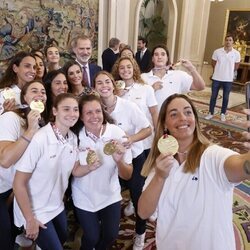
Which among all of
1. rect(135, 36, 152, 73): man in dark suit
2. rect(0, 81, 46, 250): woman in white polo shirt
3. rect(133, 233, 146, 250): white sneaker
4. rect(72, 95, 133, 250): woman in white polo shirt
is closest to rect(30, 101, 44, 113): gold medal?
rect(0, 81, 46, 250): woman in white polo shirt

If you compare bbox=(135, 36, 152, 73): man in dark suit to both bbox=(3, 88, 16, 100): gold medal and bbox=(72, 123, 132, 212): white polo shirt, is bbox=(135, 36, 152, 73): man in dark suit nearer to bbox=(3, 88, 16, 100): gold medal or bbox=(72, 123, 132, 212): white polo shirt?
bbox=(3, 88, 16, 100): gold medal

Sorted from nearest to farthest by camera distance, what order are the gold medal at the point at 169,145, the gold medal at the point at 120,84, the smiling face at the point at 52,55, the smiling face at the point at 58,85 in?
the gold medal at the point at 169,145 → the smiling face at the point at 58,85 → the gold medal at the point at 120,84 → the smiling face at the point at 52,55

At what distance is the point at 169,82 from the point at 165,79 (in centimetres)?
7

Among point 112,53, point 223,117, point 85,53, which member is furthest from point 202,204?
point 223,117

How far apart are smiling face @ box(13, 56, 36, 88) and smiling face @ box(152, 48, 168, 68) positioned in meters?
1.62

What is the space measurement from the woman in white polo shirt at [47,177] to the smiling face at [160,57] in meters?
1.76

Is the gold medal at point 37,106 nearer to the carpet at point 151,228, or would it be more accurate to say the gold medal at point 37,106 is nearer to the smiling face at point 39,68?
the smiling face at point 39,68

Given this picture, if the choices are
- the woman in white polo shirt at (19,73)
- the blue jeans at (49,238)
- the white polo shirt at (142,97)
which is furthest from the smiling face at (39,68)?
the blue jeans at (49,238)

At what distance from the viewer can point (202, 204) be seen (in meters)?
1.61

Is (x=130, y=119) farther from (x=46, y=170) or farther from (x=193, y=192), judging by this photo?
(x=193, y=192)

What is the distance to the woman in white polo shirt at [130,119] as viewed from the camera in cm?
295

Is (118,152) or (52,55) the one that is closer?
(118,152)

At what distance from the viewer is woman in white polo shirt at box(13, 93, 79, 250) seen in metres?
2.15

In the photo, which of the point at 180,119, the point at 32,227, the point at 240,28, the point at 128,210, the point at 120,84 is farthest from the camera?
the point at 240,28
